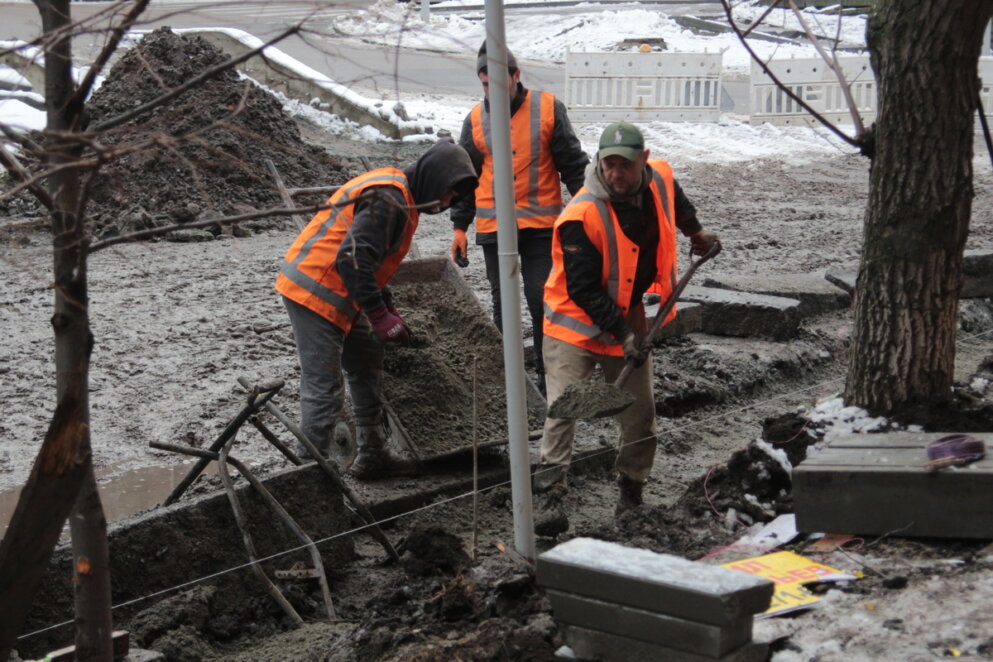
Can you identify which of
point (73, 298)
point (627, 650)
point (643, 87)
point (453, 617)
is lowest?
point (453, 617)

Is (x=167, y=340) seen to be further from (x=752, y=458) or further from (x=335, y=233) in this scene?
(x=752, y=458)

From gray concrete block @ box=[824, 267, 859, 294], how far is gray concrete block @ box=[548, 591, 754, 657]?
611cm

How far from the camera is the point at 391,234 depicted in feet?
16.2

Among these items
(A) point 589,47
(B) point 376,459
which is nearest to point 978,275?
(B) point 376,459

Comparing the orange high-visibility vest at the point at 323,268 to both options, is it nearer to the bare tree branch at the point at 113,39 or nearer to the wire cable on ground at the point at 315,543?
the wire cable on ground at the point at 315,543

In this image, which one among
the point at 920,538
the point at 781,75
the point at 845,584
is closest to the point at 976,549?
the point at 920,538

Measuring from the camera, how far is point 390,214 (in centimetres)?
480

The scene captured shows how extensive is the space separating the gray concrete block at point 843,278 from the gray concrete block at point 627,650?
237 inches

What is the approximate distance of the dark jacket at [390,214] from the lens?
4.73m

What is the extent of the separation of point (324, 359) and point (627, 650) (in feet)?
7.78

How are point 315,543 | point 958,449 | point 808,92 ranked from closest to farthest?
point 958,449 → point 315,543 → point 808,92

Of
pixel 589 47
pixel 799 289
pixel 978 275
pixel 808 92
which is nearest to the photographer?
pixel 799 289

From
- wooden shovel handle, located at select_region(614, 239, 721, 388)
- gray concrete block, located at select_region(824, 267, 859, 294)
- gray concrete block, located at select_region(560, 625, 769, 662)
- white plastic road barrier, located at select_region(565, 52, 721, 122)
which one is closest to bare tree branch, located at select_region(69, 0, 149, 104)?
gray concrete block, located at select_region(560, 625, 769, 662)

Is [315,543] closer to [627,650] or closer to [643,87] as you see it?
[627,650]
